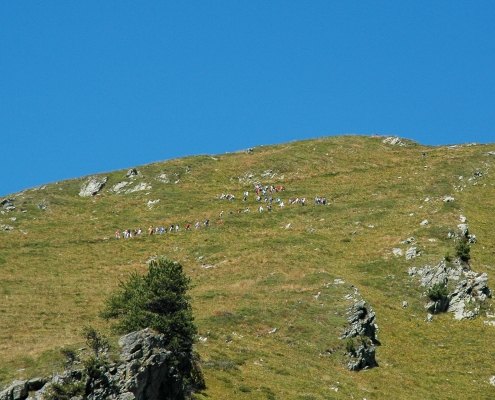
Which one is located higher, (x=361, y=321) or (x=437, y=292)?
(x=437, y=292)

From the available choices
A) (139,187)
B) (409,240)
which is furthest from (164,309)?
(139,187)

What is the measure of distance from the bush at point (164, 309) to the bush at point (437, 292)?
2720 cm

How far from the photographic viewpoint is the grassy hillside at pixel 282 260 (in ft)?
157

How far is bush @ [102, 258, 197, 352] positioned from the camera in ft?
130

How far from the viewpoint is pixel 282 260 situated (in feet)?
229

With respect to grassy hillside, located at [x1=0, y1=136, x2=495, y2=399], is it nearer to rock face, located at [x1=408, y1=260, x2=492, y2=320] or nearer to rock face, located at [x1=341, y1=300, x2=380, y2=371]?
rock face, located at [x1=341, y1=300, x2=380, y2=371]

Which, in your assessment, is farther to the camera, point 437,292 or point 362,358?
point 437,292

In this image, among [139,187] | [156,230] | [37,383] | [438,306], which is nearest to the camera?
[37,383]

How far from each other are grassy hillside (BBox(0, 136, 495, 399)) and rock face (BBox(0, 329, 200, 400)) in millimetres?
1246

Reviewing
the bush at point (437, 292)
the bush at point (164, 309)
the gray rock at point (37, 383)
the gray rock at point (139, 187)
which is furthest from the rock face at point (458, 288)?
the gray rock at point (139, 187)

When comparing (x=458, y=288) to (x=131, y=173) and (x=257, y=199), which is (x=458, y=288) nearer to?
(x=257, y=199)

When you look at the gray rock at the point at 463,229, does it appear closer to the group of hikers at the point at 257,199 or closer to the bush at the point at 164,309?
the group of hikers at the point at 257,199

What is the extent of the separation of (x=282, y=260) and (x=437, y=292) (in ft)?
50.7

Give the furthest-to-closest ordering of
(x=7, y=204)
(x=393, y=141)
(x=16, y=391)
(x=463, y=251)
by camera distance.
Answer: (x=393, y=141), (x=7, y=204), (x=463, y=251), (x=16, y=391)
